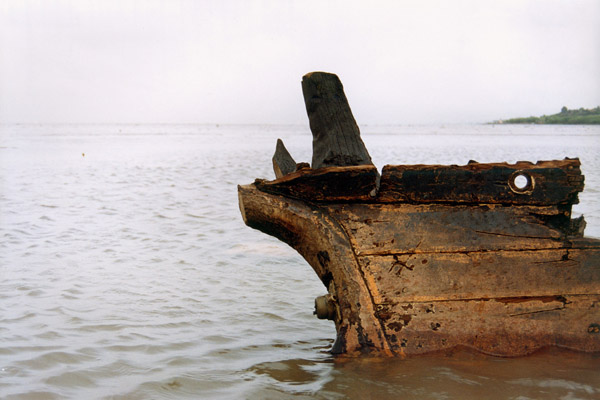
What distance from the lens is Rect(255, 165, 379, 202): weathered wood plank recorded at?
2648 mm

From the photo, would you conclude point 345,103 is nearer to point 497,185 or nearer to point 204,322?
point 497,185

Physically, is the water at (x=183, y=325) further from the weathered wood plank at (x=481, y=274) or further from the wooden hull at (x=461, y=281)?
the weathered wood plank at (x=481, y=274)

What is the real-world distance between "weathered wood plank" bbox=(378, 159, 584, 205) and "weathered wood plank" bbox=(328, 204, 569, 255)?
46 millimetres

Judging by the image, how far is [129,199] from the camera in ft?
29.8

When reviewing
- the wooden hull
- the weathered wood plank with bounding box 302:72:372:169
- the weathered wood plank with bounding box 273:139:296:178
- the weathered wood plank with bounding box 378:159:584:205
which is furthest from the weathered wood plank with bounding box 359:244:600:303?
the weathered wood plank with bounding box 273:139:296:178

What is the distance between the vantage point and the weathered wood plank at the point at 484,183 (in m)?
2.55

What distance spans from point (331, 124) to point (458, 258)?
1.01m

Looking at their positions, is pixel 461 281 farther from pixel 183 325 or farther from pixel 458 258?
pixel 183 325

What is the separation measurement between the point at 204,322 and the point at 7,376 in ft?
4.17

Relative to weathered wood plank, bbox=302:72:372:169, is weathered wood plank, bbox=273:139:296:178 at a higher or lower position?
lower

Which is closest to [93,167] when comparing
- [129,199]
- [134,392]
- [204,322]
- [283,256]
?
[129,199]

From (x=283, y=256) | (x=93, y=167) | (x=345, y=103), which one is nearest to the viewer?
(x=345, y=103)

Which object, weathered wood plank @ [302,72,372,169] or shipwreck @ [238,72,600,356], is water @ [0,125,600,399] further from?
weathered wood plank @ [302,72,372,169]

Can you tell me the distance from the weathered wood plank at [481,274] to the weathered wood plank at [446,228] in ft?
0.14
